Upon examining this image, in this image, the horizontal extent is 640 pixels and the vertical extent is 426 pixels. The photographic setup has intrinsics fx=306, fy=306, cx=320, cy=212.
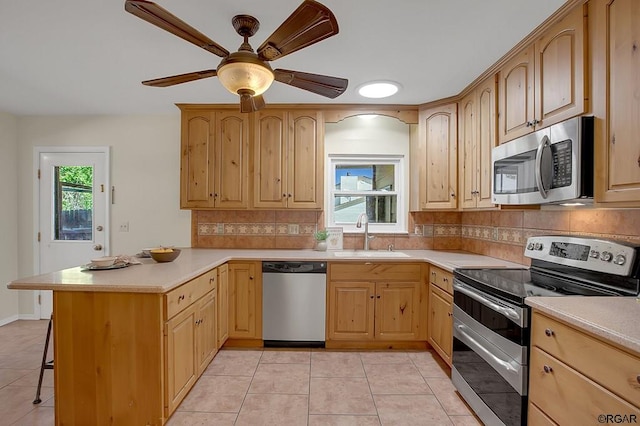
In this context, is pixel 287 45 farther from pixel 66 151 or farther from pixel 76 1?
pixel 66 151

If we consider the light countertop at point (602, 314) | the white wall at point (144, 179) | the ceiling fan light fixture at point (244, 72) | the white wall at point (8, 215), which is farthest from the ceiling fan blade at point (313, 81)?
the white wall at point (8, 215)

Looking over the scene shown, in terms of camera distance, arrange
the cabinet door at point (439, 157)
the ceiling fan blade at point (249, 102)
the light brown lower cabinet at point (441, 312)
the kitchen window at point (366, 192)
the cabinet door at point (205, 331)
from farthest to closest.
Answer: the kitchen window at point (366, 192) → the cabinet door at point (439, 157) → the light brown lower cabinet at point (441, 312) → the cabinet door at point (205, 331) → the ceiling fan blade at point (249, 102)

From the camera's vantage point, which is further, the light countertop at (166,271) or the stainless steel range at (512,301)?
the light countertop at (166,271)

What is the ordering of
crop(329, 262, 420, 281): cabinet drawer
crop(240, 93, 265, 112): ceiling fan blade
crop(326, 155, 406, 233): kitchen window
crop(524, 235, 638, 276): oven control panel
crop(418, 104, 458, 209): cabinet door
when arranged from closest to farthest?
1. crop(524, 235, 638, 276): oven control panel
2. crop(240, 93, 265, 112): ceiling fan blade
3. crop(329, 262, 420, 281): cabinet drawer
4. crop(418, 104, 458, 209): cabinet door
5. crop(326, 155, 406, 233): kitchen window

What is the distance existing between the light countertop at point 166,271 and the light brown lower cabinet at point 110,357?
60 millimetres

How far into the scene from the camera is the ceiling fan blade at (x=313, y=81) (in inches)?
68.4

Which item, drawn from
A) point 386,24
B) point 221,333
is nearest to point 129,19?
point 386,24

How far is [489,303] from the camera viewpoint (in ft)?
5.48

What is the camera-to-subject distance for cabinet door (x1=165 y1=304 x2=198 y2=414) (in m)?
1.74

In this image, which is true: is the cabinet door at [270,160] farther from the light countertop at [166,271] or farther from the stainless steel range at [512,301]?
the stainless steel range at [512,301]

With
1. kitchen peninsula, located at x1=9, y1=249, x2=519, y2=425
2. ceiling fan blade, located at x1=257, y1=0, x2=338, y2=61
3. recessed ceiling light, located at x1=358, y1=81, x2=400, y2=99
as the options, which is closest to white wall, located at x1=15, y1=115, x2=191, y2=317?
kitchen peninsula, located at x1=9, y1=249, x2=519, y2=425

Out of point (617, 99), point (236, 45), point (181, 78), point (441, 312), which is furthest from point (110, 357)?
point (617, 99)

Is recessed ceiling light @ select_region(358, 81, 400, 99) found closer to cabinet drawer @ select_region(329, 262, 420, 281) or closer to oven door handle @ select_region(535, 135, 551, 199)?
oven door handle @ select_region(535, 135, 551, 199)

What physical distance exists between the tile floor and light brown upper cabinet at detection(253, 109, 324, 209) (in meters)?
1.44
